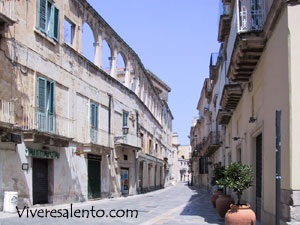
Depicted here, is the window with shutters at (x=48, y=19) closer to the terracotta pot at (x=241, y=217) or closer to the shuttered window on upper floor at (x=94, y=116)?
the shuttered window on upper floor at (x=94, y=116)

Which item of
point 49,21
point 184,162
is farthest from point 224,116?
point 184,162

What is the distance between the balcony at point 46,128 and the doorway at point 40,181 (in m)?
0.99

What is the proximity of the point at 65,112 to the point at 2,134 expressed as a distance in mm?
5385

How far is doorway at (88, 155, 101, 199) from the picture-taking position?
22.7 m

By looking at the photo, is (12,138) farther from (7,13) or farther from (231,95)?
(231,95)

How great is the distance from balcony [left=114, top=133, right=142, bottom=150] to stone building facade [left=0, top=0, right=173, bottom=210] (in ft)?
0.24

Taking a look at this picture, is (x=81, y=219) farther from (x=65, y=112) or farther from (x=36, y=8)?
(x=36, y=8)

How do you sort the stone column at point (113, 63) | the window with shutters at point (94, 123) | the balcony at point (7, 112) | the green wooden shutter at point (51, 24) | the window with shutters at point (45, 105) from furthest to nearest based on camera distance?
the stone column at point (113, 63) < the window with shutters at point (94, 123) < the green wooden shutter at point (51, 24) < the window with shutters at point (45, 105) < the balcony at point (7, 112)

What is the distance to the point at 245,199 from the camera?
15766 millimetres

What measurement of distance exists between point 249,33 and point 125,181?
20.4 meters

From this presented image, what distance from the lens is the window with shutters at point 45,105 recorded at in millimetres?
17234

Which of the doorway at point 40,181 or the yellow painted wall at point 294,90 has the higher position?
the yellow painted wall at point 294,90

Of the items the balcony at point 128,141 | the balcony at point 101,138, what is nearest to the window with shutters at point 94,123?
the balcony at point 101,138

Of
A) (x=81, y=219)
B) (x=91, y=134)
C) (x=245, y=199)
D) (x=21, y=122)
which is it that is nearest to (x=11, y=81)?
(x=21, y=122)
